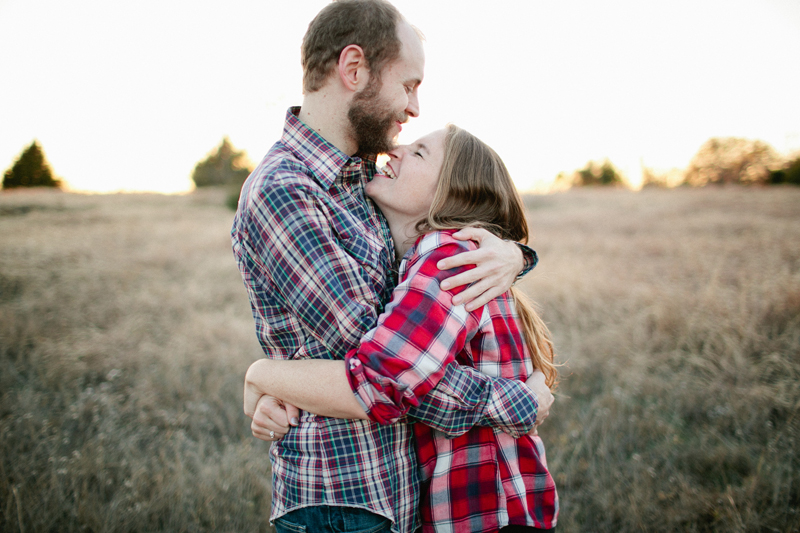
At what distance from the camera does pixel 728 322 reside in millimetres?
4820

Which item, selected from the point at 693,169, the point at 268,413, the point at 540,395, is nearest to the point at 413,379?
the point at 268,413

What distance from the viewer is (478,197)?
1751 millimetres

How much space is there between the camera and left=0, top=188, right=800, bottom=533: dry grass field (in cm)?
284

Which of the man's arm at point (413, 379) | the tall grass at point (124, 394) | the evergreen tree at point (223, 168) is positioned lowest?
the tall grass at point (124, 394)

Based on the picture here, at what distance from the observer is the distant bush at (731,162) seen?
955 inches

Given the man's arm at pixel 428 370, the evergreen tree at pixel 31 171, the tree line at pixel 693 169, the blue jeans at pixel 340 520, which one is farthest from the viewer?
the evergreen tree at pixel 31 171

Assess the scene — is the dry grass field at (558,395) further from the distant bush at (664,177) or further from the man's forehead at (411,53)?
the distant bush at (664,177)

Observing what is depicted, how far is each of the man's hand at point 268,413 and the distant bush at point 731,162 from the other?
28376 mm

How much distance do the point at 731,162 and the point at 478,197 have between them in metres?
33.4

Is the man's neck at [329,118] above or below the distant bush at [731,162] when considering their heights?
below

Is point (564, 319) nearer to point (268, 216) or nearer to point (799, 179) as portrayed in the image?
point (268, 216)

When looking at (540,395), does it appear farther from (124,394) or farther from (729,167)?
(729,167)

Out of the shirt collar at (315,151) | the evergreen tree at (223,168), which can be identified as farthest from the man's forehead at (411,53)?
the evergreen tree at (223,168)

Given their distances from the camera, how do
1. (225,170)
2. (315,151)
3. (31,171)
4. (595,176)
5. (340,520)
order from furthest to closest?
(595,176), (225,170), (31,171), (315,151), (340,520)
